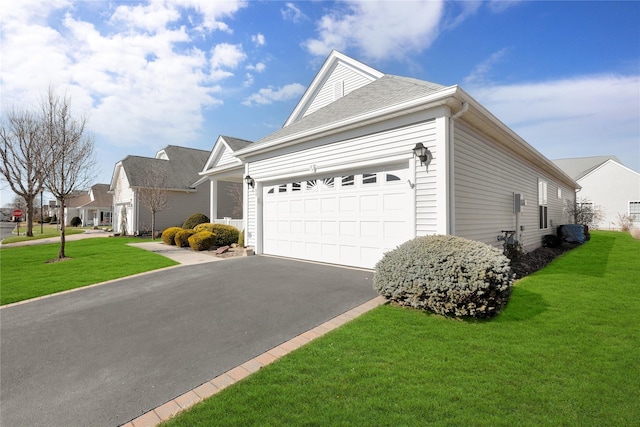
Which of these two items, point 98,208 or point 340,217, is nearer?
point 340,217

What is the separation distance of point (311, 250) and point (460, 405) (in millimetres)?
6420

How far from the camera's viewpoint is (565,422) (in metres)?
2.14

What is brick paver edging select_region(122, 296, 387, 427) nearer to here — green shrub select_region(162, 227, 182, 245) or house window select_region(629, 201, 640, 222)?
green shrub select_region(162, 227, 182, 245)

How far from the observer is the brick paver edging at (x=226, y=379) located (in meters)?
2.30

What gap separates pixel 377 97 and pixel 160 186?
55.1ft

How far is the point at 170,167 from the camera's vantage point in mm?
21906

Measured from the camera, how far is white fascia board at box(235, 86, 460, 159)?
566 cm

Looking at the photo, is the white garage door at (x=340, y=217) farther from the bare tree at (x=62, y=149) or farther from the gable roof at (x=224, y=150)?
the bare tree at (x=62, y=149)

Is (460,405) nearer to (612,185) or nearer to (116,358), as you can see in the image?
(116,358)

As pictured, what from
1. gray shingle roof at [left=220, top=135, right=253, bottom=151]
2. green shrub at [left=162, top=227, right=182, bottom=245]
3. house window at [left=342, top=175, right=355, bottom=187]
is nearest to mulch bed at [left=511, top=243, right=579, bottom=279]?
house window at [left=342, top=175, right=355, bottom=187]

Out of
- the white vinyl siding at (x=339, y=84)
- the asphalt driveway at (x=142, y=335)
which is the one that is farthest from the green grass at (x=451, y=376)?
the white vinyl siding at (x=339, y=84)

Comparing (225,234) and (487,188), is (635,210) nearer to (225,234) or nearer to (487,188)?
(487,188)

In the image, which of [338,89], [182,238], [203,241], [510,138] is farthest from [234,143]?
[510,138]

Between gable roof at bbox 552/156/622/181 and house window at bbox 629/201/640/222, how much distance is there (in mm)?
4736
